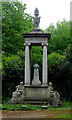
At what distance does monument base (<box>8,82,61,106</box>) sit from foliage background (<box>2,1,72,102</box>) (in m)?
5.82

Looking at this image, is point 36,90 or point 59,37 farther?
point 59,37

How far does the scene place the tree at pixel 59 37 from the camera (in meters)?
31.1

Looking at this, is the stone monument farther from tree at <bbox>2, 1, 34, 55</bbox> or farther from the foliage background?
tree at <bbox>2, 1, 34, 55</bbox>

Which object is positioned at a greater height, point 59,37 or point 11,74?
point 59,37

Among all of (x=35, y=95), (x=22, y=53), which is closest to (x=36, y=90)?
(x=35, y=95)

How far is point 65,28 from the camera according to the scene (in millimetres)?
34688

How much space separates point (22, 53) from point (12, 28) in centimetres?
504

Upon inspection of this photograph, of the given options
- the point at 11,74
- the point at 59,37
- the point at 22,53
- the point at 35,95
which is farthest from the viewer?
the point at 59,37

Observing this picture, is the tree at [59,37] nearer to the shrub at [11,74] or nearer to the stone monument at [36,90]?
the shrub at [11,74]

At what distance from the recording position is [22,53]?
24734mm

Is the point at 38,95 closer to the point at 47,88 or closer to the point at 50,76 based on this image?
the point at 47,88

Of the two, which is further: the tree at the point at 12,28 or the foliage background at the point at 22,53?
the tree at the point at 12,28

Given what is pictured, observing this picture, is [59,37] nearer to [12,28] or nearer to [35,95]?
[12,28]

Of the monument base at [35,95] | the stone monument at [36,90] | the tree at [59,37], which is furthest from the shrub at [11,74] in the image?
the tree at [59,37]
